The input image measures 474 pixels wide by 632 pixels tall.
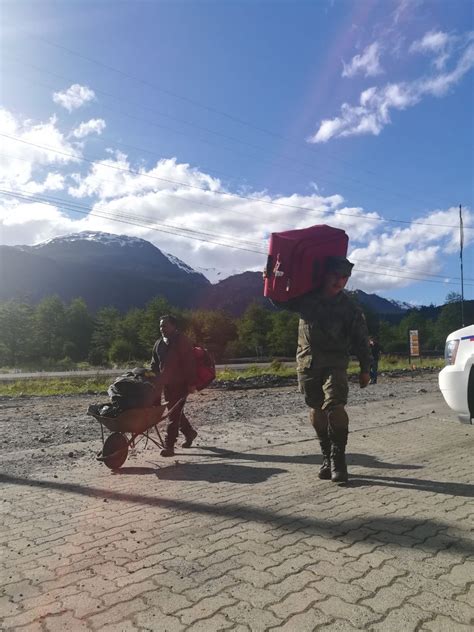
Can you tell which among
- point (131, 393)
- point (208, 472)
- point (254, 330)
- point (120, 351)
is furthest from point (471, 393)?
point (254, 330)

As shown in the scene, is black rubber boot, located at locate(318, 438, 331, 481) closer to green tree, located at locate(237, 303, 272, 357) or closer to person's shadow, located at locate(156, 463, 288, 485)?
person's shadow, located at locate(156, 463, 288, 485)


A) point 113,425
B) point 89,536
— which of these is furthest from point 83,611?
point 113,425

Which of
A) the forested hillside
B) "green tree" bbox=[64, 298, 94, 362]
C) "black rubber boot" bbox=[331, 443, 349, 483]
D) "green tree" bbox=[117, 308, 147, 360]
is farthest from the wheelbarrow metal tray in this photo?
"green tree" bbox=[64, 298, 94, 362]

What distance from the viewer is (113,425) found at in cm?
565

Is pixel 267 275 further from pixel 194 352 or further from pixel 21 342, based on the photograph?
pixel 21 342

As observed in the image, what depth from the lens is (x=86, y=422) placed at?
10.1 meters

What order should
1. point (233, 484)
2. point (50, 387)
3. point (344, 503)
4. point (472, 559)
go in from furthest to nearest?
point (50, 387) → point (233, 484) → point (344, 503) → point (472, 559)

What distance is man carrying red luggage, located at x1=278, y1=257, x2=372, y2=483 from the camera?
4883mm

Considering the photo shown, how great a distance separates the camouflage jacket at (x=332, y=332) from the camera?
4.93 meters

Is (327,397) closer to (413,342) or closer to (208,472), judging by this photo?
(208,472)

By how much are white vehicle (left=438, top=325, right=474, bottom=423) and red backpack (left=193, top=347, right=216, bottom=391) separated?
2.85 meters

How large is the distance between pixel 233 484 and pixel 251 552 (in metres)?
1.68

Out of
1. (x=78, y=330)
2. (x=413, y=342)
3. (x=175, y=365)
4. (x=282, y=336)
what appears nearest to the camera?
(x=175, y=365)

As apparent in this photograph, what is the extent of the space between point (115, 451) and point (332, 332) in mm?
2658
